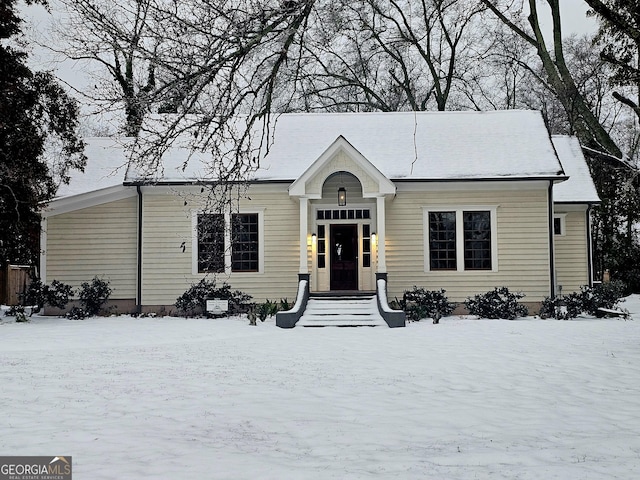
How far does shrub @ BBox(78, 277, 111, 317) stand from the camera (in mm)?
17031

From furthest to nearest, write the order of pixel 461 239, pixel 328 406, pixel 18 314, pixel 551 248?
pixel 461 239
pixel 551 248
pixel 18 314
pixel 328 406

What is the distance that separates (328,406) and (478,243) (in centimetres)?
1152

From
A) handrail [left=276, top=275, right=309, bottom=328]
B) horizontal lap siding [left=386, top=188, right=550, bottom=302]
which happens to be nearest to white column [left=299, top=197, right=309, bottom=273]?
handrail [left=276, top=275, right=309, bottom=328]

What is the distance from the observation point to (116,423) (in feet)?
19.6

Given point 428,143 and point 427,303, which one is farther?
point 428,143

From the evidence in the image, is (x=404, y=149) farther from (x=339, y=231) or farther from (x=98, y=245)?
(x=98, y=245)

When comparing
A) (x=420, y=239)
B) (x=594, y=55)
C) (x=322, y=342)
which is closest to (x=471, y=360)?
(x=322, y=342)

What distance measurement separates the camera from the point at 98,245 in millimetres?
17672

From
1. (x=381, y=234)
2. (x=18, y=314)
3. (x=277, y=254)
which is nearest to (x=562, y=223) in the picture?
(x=381, y=234)

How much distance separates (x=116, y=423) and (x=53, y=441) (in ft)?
2.48

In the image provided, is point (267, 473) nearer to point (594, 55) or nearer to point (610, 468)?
point (610, 468)

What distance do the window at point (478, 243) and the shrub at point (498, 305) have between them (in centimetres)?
118

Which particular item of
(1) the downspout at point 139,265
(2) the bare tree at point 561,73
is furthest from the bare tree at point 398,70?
(1) the downspout at point 139,265

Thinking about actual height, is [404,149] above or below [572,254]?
above
